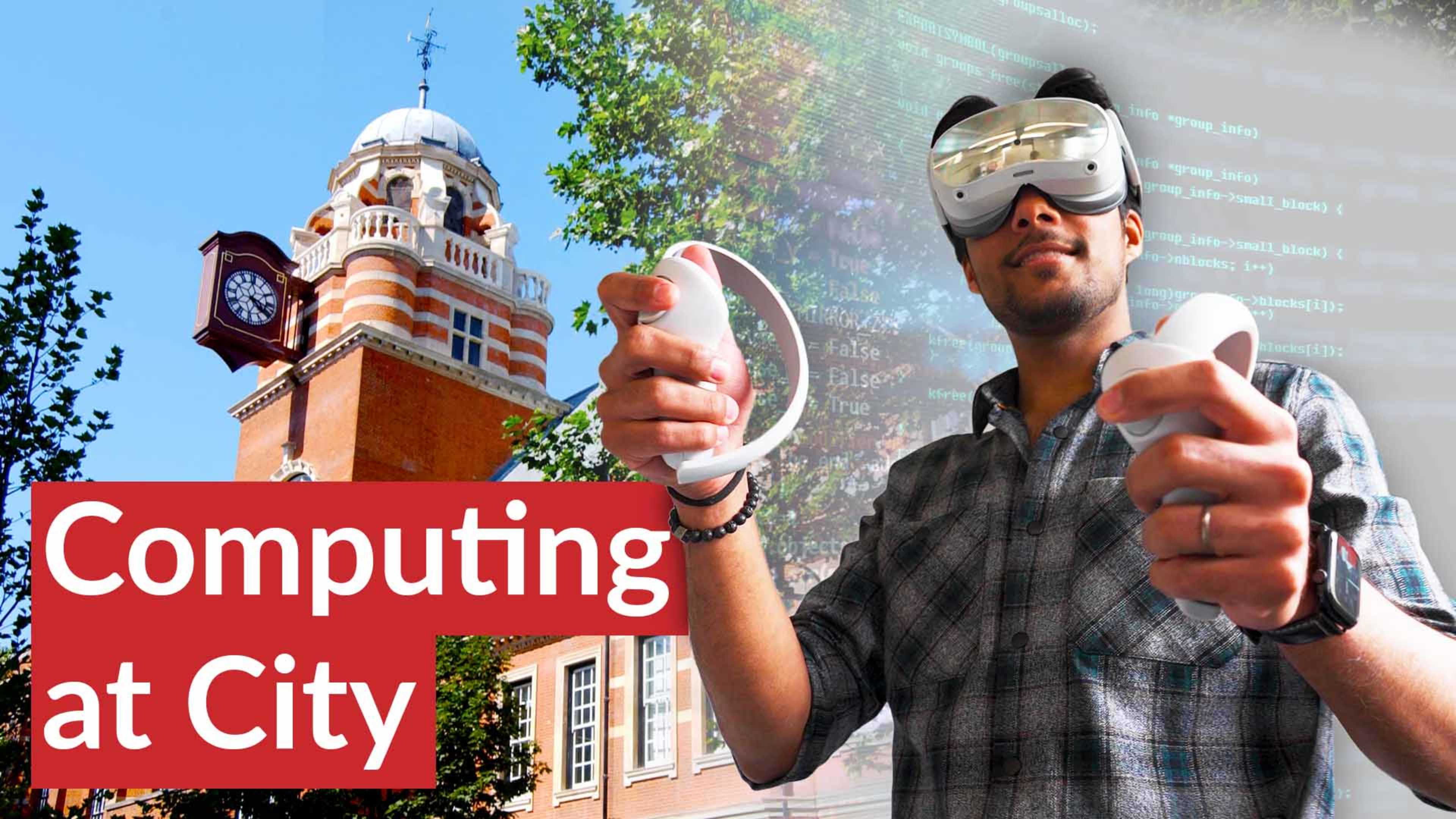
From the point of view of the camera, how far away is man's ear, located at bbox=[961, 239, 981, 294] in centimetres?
144

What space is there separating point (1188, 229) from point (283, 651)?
8.62 meters

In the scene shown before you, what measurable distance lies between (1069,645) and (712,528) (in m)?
0.38

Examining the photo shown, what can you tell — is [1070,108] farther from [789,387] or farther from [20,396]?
[20,396]

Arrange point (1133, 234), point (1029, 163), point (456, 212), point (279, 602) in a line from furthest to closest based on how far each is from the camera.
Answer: point (456, 212)
point (279, 602)
point (1133, 234)
point (1029, 163)

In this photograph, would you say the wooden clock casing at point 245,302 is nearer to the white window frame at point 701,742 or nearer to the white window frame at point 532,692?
the white window frame at point 532,692

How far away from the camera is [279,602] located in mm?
10969

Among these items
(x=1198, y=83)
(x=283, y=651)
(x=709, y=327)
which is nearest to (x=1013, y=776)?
(x=709, y=327)

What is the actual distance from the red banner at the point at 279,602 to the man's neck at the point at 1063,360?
8.42m

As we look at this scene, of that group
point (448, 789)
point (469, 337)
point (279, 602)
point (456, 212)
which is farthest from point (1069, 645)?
point (456, 212)

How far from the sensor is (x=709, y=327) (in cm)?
104

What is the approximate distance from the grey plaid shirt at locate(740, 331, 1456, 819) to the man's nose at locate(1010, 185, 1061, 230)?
0.16m

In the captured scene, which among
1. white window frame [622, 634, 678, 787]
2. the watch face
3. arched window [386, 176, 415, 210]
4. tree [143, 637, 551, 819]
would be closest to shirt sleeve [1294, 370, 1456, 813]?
the watch face

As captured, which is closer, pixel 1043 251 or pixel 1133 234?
pixel 1043 251

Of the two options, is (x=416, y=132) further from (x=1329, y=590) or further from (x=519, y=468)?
(x=1329, y=590)
